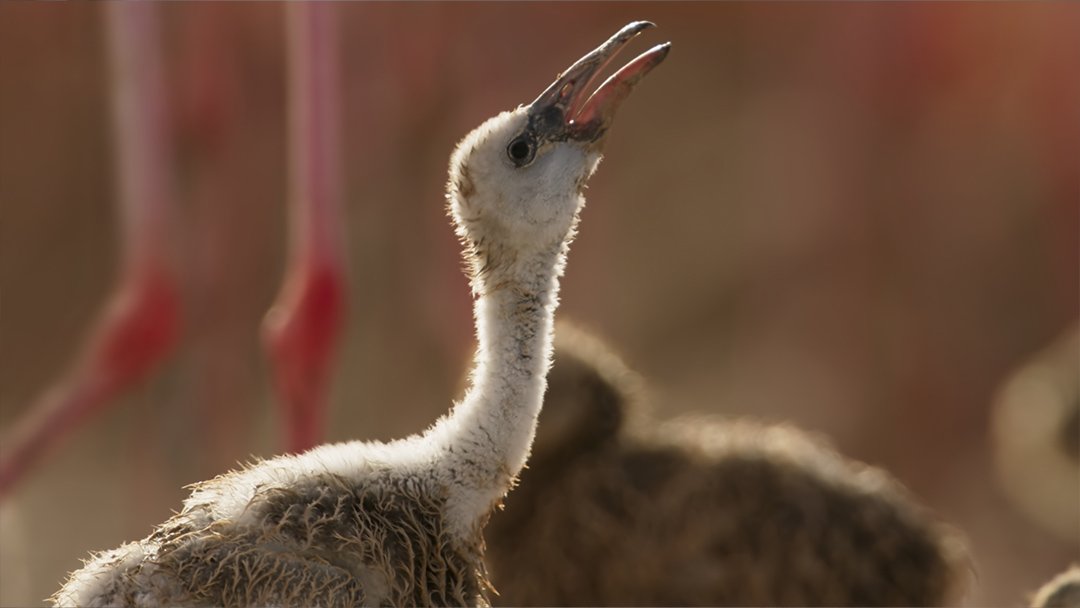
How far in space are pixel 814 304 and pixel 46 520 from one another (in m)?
1.98

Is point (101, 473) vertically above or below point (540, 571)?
above

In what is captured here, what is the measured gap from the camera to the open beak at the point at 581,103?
1.41 meters

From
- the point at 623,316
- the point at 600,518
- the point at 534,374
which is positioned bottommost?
the point at 534,374

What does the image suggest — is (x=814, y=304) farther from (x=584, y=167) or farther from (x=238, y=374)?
(x=584, y=167)

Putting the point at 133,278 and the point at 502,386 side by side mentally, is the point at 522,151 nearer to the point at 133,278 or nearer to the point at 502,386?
the point at 502,386

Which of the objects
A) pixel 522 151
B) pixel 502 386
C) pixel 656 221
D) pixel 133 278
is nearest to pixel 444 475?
pixel 502 386

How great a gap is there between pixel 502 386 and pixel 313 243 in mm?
1210

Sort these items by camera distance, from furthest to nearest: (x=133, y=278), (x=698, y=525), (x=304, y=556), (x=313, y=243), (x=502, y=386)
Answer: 1. (x=133, y=278)
2. (x=313, y=243)
3. (x=698, y=525)
4. (x=502, y=386)
5. (x=304, y=556)

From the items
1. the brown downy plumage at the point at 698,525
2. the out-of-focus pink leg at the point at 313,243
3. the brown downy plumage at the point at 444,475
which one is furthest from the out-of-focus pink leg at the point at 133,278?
the brown downy plumage at the point at 444,475

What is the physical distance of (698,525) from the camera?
1983 millimetres

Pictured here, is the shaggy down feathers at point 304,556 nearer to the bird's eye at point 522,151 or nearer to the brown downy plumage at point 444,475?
the brown downy plumage at point 444,475

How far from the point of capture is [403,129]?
387 centimetres

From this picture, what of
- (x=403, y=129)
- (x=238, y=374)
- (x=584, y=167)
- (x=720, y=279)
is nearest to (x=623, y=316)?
(x=720, y=279)

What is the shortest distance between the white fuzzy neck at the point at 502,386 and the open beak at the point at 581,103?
109mm
